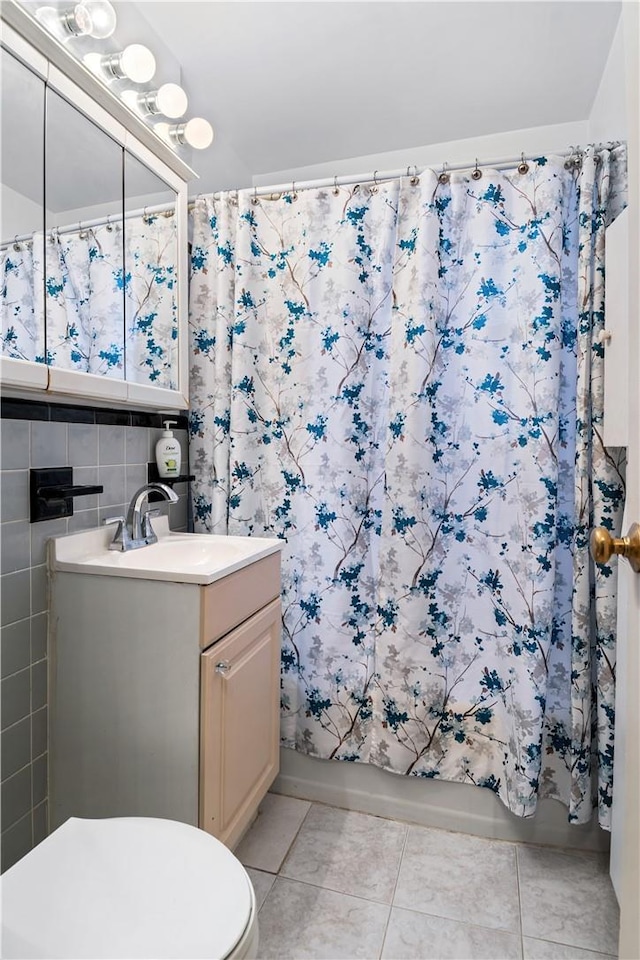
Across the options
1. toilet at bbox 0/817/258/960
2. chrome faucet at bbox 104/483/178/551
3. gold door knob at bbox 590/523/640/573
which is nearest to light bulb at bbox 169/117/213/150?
chrome faucet at bbox 104/483/178/551

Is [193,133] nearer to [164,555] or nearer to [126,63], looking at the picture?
[126,63]

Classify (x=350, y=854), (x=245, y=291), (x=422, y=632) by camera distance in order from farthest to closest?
(x=245, y=291) → (x=422, y=632) → (x=350, y=854)

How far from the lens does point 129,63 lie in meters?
1.43

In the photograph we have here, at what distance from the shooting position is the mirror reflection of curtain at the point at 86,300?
1206 millimetres

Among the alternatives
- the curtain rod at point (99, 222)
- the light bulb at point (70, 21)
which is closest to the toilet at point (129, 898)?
the curtain rod at point (99, 222)

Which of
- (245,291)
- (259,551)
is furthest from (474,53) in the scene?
(259,551)

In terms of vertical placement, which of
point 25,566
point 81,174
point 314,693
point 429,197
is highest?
point 429,197

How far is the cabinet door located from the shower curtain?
238 millimetres

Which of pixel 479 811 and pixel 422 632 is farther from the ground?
pixel 422 632

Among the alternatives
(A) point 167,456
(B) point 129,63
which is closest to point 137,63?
(B) point 129,63

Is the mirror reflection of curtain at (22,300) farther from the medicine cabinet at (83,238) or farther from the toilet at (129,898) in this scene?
the toilet at (129,898)

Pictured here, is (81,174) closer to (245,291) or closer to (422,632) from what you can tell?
(245,291)

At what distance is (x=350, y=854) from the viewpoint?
1.61 meters

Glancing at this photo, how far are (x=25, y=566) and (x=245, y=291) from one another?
113 centimetres
